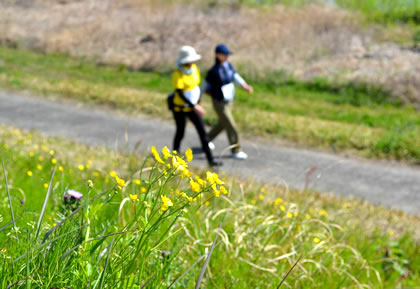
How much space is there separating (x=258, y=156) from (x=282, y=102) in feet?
17.0

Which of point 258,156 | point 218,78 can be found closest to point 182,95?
point 218,78

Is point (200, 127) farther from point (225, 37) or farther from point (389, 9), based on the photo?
point (389, 9)

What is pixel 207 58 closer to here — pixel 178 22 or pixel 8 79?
pixel 178 22

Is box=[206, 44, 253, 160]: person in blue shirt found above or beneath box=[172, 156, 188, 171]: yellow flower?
beneath

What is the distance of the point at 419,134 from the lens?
1025 centimetres

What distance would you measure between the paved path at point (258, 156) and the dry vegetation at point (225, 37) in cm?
566

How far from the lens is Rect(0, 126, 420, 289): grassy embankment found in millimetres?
2242

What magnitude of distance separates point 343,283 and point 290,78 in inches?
478

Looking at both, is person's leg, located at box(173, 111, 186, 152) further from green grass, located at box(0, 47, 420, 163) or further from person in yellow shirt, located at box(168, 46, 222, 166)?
green grass, located at box(0, 47, 420, 163)

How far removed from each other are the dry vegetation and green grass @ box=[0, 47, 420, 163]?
69 cm

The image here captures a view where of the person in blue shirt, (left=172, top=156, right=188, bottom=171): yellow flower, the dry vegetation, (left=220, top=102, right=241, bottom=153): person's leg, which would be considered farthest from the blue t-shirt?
the dry vegetation

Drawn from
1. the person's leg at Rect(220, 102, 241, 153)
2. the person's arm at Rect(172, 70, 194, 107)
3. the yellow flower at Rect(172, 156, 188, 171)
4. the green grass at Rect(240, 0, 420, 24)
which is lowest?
the person's leg at Rect(220, 102, 241, 153)

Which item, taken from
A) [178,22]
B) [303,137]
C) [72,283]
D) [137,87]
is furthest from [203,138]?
[178,22]

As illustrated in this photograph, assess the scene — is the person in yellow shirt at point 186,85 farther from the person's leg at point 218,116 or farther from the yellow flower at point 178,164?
the yellow flower at point 178,164
